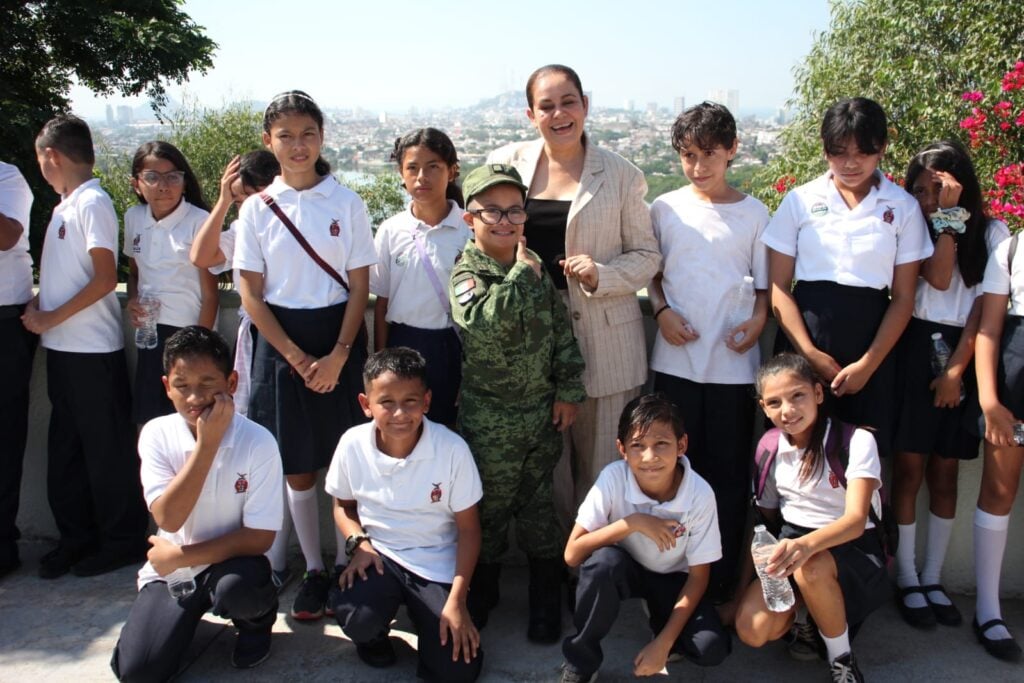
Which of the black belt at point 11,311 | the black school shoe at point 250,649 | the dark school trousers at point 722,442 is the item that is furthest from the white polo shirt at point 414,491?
the black belt at point 11,311

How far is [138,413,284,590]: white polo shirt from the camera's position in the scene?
2.97 m

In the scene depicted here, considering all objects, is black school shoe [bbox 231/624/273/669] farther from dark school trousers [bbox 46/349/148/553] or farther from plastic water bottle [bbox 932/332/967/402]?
plastic water bottle [bbox 932/332/967/402]

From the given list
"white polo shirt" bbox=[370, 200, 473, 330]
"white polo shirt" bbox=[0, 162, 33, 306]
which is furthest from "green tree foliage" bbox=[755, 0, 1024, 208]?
"white polo shirt" bbox=[0, 162, 33, 306]

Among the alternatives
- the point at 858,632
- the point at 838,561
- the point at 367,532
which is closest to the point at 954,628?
the point at 858,632

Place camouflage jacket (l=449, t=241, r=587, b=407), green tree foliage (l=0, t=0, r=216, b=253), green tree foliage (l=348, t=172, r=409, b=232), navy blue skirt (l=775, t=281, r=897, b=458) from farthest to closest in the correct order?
green tree foliage (l=348, t=172, r=409, b=232), green tree foliage (l=0, t=0, r=216, b=253), navy blue skirt (l=775, t=281, r=897, b=458), camouflage jacket (l=449, t=241, r=587, b=407)

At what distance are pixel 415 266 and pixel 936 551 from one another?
218cm

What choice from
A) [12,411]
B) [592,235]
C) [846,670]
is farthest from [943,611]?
[12,411]

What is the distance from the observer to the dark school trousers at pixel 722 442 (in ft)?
10.4

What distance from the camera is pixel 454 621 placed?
2842 millimetres

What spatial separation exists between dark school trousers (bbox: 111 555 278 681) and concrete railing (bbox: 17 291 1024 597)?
2.50 feet

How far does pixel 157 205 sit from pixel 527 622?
6.98ft

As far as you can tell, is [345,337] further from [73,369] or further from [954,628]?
[954,628]

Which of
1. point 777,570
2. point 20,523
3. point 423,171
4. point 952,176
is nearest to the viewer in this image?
point 777,570

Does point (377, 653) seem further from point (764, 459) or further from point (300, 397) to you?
point (764, 459)
